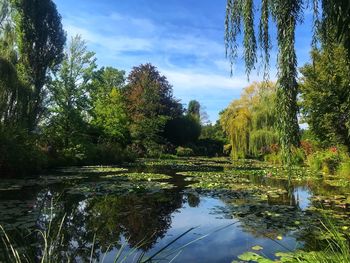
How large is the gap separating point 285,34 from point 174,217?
198 inches

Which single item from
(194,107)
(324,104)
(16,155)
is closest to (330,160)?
(324,104)

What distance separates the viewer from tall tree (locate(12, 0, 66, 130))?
23688 millimetres

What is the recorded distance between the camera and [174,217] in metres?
7.50

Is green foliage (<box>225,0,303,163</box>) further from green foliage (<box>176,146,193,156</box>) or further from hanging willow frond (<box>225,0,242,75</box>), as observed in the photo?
green foliage (<box>176,146,193,156</box>)

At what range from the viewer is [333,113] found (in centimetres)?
1544

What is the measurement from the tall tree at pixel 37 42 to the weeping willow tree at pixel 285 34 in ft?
69.7

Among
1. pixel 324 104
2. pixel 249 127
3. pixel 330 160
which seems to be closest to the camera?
pixel 324 104

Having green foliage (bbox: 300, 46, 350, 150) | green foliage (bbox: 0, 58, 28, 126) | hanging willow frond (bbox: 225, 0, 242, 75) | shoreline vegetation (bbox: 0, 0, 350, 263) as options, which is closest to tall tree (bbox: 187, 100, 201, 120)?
shoreline vegetation (bbox: 0, 0, 350, 263)

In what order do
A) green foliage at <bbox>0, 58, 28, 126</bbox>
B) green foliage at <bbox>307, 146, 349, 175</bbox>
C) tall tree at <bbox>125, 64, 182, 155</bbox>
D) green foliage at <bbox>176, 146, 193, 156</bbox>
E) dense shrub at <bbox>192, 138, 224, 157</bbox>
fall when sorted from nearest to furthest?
green foliage at <bbox>0, 58, 28, 126</bbox>
green foliage at <bbox>307, 146, 349, 175</bbox>
tall tree at <bbox>125, 64, 182, 155</bbox>
green foliage at <bbox>176, 146, 193, 156</bbox>
dense shrub at <bbox>192, 138, 224, 157</bbox>

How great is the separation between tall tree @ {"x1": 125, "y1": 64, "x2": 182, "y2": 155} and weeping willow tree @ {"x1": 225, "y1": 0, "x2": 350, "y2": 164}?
29.9 m

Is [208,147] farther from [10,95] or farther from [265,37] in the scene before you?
[265,37]

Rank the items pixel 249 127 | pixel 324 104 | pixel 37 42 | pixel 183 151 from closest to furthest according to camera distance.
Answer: pixel 324 104
pixel 37 42
pixel 249 127
pixel 183 151

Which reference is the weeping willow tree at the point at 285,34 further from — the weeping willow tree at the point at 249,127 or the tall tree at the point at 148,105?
the tall tree at the point at 148,105

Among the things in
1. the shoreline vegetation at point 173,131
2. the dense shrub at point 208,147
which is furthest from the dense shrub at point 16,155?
the dense shrub at point 208,147
